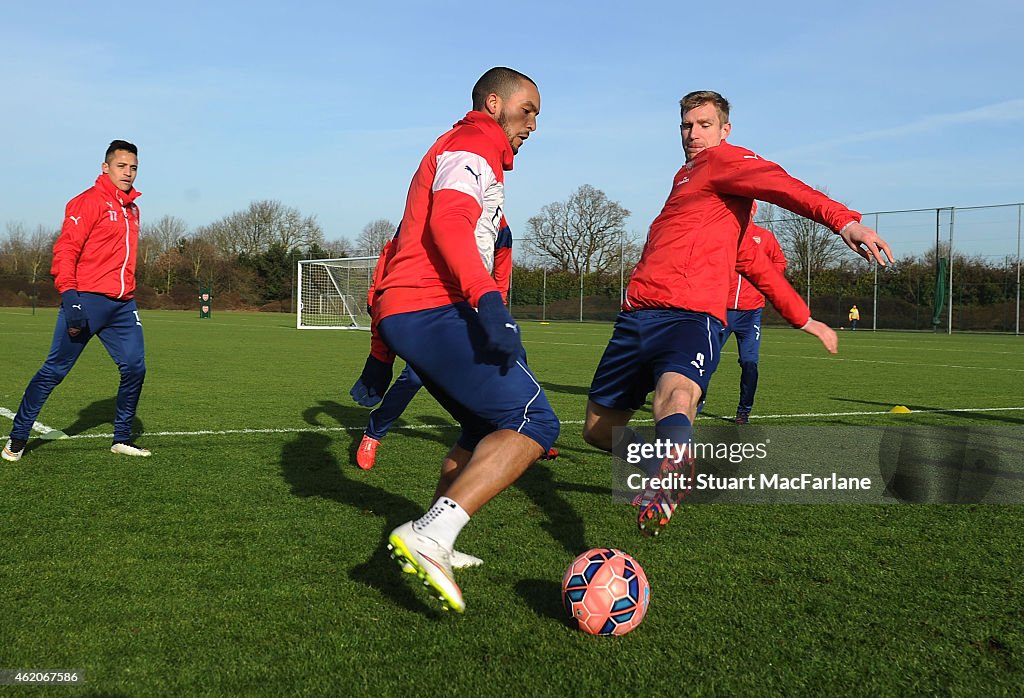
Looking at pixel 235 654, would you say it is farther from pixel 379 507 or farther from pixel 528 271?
pixel 528 271

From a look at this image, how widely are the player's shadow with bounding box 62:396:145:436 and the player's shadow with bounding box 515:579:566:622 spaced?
478cm

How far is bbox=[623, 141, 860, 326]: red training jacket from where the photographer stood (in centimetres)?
443

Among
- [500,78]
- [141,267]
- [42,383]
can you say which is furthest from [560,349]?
[141,267]

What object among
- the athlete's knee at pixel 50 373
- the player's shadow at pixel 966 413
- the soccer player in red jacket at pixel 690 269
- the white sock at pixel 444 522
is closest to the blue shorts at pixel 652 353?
the soccer player in red jacket at pixel 690 269

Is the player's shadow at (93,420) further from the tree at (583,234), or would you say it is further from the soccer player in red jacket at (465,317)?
the tree at (583,234)

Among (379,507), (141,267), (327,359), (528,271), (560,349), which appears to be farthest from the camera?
→ (141,267)

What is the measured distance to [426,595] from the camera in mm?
3359

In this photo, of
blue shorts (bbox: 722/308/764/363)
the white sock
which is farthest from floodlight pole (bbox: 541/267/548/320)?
the white sock

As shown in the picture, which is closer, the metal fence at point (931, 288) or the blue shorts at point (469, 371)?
the blue shorts at point (469, 371)

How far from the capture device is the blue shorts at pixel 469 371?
3145mm

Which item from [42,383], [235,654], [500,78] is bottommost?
[235,654]

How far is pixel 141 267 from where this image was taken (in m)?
73.4

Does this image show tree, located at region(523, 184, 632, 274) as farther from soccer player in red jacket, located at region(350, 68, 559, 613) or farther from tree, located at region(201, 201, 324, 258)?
soccer player in red jacket, located at region(350, 68, 559, 613)

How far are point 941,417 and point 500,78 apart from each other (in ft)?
22.6
